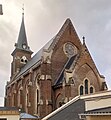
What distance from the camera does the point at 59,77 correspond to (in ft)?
128

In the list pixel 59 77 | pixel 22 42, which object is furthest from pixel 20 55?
pixel 59 77

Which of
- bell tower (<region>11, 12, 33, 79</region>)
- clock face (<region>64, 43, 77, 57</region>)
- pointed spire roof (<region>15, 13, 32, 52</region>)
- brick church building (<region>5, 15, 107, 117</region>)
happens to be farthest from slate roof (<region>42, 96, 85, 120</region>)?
pointed spire roof (<region>15, 13, 32, 52</region>)

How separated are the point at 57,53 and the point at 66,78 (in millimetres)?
6902

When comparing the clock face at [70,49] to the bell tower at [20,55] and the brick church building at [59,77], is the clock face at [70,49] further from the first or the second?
the bell tower at [20,55]

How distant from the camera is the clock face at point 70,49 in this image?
42.4 metres

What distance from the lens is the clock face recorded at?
42.4 metres

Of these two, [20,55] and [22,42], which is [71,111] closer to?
[20,55]

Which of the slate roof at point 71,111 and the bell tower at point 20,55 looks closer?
the slate roof at point 71,111

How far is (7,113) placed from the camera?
27.3 m

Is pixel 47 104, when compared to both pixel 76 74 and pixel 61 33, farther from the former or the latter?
pixel 61 33

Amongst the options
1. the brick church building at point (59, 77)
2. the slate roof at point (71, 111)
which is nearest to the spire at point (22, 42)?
the brick church building at point (59, 77)

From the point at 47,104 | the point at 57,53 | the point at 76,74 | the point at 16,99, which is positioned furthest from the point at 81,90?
the point at 16,99

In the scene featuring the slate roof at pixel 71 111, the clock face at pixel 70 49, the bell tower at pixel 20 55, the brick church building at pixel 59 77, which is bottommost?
the slate roof at pixel 71 111

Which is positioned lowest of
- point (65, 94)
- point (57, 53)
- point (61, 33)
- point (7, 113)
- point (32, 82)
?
point (7, 113)
